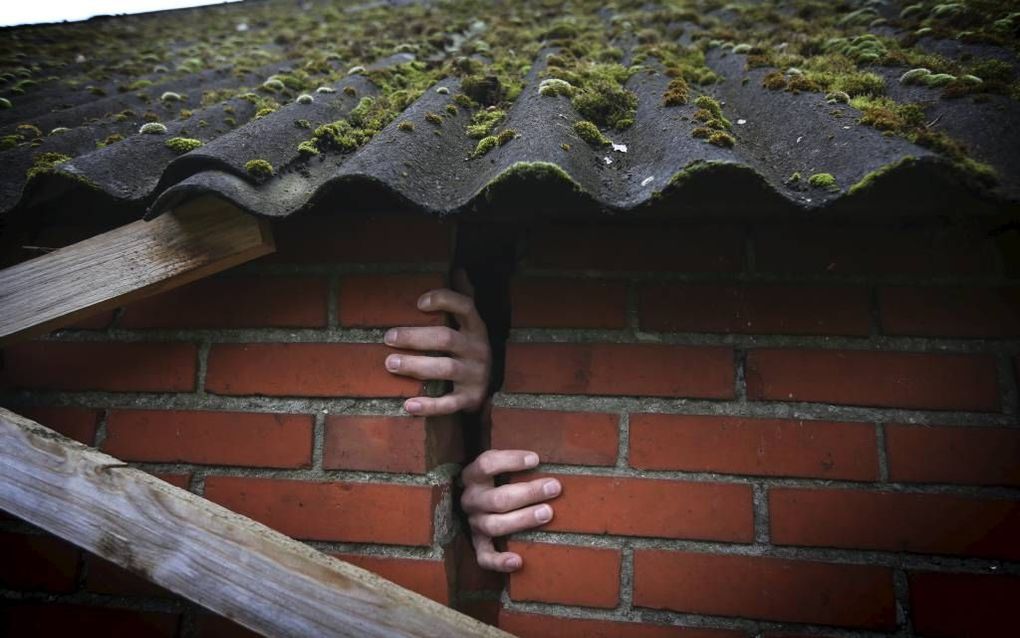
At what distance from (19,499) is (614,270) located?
47.1 inches

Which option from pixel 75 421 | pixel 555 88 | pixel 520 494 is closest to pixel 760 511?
pixel 520 494

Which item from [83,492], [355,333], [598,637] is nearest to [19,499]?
[83,492]

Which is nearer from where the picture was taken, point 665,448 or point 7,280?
point 7,280

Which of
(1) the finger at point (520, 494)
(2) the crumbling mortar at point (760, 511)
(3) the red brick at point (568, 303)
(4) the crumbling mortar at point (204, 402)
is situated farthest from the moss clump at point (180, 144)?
(2) the crumbling mortar at point (760, 511)

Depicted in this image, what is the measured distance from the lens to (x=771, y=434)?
3.81ft

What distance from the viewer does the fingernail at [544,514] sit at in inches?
46.5

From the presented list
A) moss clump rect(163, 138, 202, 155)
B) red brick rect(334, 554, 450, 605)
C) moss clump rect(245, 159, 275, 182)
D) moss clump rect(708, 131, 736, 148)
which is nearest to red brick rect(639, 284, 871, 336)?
moss clump rect(708, 131, 736, 148)

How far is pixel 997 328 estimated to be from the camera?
3.75ft

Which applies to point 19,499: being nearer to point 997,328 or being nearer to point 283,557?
point 283,557

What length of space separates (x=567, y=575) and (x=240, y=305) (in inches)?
37.2

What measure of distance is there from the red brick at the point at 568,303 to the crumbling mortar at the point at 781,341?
18mm

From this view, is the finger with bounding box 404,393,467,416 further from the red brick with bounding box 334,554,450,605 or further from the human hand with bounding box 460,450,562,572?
the red brick with bounding box 334,554,450,605

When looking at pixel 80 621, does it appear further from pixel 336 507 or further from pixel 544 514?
pixel 544 514

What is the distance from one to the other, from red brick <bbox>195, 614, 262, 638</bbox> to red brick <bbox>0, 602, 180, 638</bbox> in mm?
55
